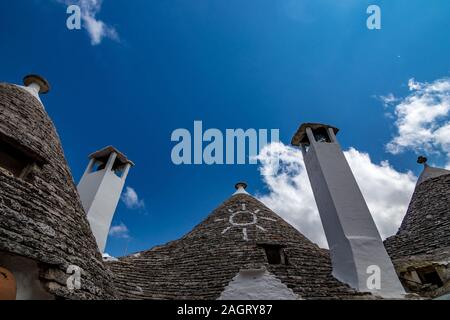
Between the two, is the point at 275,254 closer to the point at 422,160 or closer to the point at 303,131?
the point at 303,131

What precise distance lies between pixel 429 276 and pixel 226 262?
180 inches

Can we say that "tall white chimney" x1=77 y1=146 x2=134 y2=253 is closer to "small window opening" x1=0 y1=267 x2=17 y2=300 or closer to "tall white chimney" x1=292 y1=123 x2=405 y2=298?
"small window opening" x1=0 y1=267 x2=17 y2=300

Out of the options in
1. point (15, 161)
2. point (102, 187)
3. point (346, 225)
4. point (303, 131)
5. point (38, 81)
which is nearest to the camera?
point (15, 161)

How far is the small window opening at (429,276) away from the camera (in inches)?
227

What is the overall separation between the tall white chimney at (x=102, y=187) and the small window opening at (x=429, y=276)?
7576 mm

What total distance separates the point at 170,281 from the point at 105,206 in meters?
2.85

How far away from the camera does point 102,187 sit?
7.40 metres

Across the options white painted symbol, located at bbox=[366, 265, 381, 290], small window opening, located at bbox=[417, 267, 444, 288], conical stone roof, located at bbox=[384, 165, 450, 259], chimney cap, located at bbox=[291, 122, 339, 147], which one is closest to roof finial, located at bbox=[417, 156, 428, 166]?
conical stone roof, located at bbox=[384, 165, 450, 259]

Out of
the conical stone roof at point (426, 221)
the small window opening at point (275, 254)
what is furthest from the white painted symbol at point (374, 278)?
the conical stone roof at point (426, 221)

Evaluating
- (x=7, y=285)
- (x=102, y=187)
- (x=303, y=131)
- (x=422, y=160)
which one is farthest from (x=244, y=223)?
(x=422, y=160)

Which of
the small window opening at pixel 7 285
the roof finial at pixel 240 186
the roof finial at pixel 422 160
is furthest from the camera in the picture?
the roof finial at pixel 422 160

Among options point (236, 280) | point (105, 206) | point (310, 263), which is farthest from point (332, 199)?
point (105, 206)

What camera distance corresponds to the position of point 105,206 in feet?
23.7

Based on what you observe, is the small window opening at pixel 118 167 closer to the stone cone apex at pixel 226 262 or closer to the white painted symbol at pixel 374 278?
the stone cone apex at pixel 226 262
